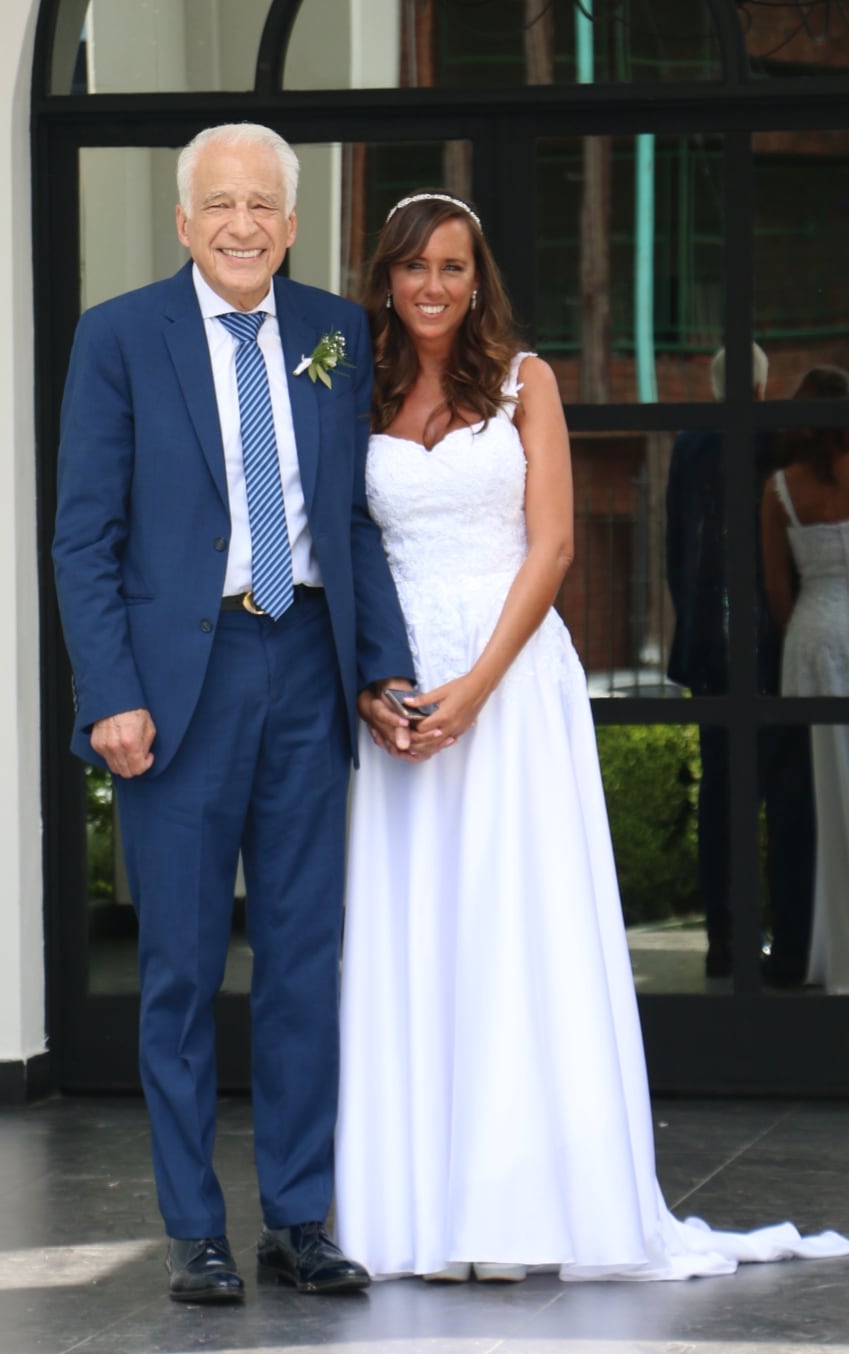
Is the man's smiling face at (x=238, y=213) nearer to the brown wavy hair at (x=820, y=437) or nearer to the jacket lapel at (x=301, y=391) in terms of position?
the jacket lapel at (x=301, y=391)

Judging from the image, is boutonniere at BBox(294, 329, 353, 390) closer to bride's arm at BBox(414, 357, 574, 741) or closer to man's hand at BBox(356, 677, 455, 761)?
bride's arm at BBox(414, 357, 574, 741)

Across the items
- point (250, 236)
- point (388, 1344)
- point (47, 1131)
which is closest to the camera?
point (388, 1344)

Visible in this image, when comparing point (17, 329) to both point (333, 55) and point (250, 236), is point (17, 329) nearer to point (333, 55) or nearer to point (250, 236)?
point (333, 55)

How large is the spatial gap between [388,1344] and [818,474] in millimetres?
2529

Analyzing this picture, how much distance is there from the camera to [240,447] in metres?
3.61

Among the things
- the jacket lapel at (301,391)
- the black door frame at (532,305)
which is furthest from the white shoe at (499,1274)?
the black door frame at (532,305)

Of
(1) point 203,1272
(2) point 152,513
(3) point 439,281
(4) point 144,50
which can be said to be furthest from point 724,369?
(1) point 203,1272

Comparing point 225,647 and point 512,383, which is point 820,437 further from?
point 225,647

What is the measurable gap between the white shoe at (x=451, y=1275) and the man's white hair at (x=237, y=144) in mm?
1868

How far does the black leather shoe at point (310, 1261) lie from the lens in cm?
361

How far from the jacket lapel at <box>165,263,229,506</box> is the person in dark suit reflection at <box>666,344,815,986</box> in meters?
1.76

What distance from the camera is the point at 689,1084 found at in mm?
5090

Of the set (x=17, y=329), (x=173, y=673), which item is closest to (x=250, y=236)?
(x=173, y=673)

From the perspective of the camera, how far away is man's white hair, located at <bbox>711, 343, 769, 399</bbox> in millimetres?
5055
